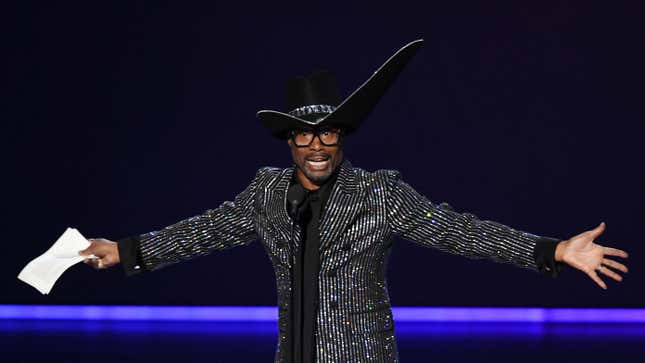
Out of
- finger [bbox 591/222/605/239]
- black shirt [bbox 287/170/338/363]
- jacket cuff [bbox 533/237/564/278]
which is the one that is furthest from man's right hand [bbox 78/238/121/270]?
finger [bbox 591/222/605/239]

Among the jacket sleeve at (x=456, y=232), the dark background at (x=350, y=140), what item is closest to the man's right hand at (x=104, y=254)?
the jacket sleeve at (x=456, y=232)

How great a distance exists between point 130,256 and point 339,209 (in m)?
0.58

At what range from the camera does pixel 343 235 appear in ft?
7.27

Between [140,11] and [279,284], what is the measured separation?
A: 517 centimetres

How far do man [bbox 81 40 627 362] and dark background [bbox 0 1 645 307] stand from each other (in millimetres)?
4568

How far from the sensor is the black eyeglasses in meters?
2.25

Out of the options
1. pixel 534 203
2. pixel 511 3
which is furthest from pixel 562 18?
pixel 534 203

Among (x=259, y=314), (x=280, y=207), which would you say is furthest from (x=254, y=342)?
(x=280, y=207)

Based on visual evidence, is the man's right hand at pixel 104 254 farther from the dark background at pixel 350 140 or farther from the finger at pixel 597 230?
the dark background at pixel 350 140

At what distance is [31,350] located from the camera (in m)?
5.44

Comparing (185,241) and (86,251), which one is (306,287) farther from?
(86,251)

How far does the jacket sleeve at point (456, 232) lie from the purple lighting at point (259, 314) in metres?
4.93

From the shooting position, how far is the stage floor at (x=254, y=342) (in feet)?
17.2

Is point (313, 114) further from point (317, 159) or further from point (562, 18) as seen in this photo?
point (562, 18)
